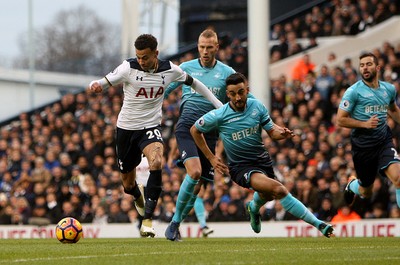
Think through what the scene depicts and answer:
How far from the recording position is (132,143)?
14570 mm

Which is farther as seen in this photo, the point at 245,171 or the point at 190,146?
the point at 190,146

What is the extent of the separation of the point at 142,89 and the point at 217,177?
29.8ft

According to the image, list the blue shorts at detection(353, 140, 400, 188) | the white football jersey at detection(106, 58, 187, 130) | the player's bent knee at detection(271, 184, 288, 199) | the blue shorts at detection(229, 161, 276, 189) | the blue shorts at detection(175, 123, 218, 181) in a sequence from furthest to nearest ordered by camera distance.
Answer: the blue shorts at detection(353, 140, 400, 188)
the blue shorts at detection(175, 123, 218, 181)
the white football jersey at detection(106, 58, 187, 130)
the blue shorts at detection(229, 161, 276, 189)
the player's bent knee at detection(271, 184, 288, 199)

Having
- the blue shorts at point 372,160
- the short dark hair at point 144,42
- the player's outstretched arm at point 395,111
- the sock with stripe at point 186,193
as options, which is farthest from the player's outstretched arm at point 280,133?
the player's outstretched arm at point 395,111

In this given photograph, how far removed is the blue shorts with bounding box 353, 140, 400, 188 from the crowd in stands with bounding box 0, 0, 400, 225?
4.23 metres

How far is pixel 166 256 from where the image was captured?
11.2 meters

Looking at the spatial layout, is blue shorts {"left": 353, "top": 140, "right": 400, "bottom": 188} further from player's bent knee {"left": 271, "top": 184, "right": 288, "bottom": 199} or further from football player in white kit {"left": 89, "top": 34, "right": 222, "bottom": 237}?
football player in white kit {"left": 89, "top": 34, "right": 222, "bottom": 237}

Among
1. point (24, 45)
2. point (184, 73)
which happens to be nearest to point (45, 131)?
point (184, 73)

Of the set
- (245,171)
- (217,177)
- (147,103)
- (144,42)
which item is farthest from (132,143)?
(217,177)

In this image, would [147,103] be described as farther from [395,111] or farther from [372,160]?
[395,111]

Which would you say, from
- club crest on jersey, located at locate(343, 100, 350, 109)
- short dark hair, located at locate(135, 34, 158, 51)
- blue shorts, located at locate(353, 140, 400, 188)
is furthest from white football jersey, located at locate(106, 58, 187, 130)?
blue shorts, located at locate(353, 140, 400, 188)

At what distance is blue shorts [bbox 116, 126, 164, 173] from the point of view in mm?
14352

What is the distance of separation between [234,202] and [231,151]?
7866 mm

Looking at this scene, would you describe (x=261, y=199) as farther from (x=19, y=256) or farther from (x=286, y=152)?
(x=286, y=152)
